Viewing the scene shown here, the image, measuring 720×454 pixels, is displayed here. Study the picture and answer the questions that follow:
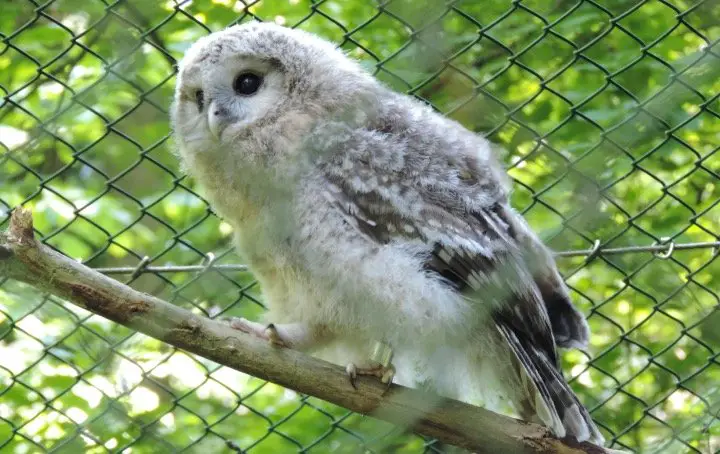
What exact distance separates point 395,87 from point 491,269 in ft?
2.85

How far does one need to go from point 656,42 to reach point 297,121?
1341 millimetres

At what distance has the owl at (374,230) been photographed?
2.55 m

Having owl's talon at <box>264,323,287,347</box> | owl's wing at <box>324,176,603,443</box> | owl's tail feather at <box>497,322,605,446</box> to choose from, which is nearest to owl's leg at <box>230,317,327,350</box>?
owl's talon at <box>264,323,287,347</box>

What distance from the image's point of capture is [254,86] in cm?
300

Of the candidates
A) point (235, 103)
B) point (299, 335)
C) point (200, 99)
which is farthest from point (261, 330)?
point (200, 99)

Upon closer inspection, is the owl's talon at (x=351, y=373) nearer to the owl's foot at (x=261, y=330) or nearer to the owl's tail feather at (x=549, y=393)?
the owl's foot at (x=261, y=330)

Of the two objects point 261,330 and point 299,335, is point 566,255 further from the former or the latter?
point 261,330

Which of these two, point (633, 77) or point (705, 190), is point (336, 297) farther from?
point (705, 190)

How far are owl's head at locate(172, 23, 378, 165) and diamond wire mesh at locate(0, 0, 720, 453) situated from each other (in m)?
0.12

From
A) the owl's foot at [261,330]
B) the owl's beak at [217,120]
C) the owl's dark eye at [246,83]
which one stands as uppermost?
the owl's dark eye at [246,83]

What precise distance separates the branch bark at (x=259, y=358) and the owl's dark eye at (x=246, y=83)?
0.94m

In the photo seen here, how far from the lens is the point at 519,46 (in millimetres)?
3680

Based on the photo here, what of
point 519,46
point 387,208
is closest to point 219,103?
point 387,208

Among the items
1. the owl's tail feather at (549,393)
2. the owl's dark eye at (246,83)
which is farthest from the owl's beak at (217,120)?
the owl's tail feather at (549,393)
